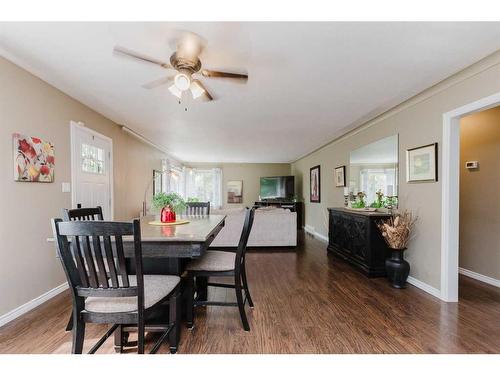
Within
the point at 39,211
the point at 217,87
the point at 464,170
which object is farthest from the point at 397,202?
the point at 39,211

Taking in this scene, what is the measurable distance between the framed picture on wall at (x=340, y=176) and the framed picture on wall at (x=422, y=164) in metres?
1.76

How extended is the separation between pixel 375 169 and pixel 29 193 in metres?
4.27

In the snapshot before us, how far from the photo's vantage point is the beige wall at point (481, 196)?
10.0 ft

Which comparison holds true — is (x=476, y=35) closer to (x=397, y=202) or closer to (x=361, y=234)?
(x=397, y=202)

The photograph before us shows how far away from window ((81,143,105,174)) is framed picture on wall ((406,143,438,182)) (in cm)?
405

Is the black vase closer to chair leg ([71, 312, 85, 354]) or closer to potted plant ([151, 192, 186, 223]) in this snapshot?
potted plant ([151, 192, 186, 223])

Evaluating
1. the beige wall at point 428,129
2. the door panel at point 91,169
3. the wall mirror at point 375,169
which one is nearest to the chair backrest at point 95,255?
the door panel at point 91,169

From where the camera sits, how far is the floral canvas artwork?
2264 millimetres

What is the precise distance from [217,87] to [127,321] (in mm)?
2311

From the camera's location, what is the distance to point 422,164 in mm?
2908

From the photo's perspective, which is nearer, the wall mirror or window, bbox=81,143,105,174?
window, bbox=81,143,105,174

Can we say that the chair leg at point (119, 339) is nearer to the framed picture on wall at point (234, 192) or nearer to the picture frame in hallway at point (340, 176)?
the picture frame in hallway at point (340, 176)

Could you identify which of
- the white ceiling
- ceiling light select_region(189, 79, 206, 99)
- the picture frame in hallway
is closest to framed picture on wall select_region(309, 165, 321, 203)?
the picture frame in hallway

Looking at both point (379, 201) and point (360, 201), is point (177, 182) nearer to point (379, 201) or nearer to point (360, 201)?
point (360, 201)
